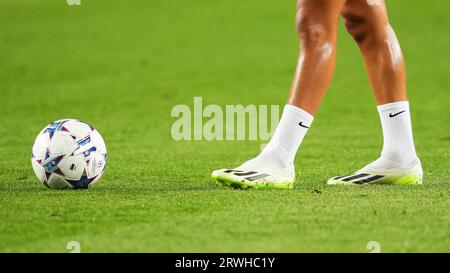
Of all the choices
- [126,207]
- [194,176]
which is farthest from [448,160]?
[126,207]

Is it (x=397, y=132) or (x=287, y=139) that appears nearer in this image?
(x=287, y=139)

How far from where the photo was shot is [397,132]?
5.47 meters

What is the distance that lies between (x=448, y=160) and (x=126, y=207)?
2880 mm

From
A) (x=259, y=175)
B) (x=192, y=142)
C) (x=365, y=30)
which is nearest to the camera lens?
(x=259, y=175)

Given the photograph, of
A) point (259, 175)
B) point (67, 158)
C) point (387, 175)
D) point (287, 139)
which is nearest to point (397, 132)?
point (387, 175)

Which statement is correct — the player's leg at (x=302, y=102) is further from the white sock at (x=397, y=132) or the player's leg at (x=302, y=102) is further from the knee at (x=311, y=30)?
the white sock at (x=397, y=132)

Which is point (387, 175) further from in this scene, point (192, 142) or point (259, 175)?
point (192, 142)

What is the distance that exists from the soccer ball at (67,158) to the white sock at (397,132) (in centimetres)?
160

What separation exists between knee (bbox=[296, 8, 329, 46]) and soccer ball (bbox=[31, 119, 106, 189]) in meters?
1.29

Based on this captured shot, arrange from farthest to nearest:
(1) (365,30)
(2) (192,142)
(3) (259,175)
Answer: (2) (192,142)
(1) (365,30)
(3) (259,175)

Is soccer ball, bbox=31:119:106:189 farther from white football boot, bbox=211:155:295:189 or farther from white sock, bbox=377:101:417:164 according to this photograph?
white sock, bbox=377:101:417:164

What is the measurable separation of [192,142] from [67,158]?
282 cm

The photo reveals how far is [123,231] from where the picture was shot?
411cm

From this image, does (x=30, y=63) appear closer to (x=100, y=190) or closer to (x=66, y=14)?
(x=66, y=14)
